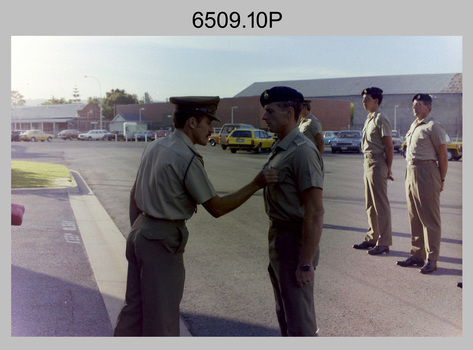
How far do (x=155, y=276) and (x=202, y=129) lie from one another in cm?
90

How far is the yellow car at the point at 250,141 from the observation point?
1073 inches

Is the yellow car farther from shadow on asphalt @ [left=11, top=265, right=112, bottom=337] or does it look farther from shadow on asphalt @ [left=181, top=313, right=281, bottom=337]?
A: shadow on asphalt @ [left=181, top=313, right=281, bottom=337]

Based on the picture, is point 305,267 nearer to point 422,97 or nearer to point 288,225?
point 288,225

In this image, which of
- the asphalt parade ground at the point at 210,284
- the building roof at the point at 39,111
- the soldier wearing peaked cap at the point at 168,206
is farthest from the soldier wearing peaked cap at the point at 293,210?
the building roof at the point at 39,111

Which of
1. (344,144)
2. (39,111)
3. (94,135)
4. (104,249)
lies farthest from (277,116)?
(94,135)

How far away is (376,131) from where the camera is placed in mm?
6375

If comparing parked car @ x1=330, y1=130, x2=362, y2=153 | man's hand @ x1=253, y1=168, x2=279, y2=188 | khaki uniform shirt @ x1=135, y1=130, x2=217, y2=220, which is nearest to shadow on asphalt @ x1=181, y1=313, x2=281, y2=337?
khaki uniform shirt @ x1=135, y1=130, x2=217, y2=220

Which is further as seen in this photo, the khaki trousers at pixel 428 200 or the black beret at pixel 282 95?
the khaki trousers at pixel 428 200

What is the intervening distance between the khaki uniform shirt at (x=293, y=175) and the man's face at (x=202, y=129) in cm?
44

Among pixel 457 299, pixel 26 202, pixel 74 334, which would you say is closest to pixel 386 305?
pixel 457 299

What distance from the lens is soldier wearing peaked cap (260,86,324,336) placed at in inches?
116

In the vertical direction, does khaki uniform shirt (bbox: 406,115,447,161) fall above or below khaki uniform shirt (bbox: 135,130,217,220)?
above

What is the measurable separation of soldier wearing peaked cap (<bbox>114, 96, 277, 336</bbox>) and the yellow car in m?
23.3

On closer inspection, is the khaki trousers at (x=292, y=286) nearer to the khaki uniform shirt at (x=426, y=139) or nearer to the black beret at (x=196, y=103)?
the black beret at (x=196, y=103)
